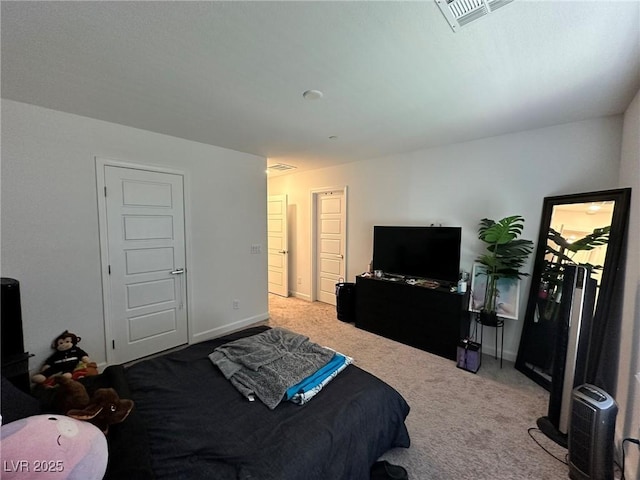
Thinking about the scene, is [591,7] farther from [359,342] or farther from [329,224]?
[329,224]

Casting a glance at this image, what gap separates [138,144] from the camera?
9.46ft

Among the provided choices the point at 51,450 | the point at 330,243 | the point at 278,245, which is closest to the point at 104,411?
the point at 51,450

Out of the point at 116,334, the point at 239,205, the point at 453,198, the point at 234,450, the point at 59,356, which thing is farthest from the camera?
the point at 239,205

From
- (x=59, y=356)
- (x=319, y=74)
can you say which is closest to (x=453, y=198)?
(x=319, y=74)

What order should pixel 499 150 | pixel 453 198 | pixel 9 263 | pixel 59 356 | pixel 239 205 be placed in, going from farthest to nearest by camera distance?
pixel 239 205, pixel 453 198, pixel 499 150, pixel 59 356, pixel 9 263

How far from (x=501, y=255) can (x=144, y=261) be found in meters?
3.85

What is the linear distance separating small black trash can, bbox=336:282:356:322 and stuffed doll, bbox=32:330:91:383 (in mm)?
2982

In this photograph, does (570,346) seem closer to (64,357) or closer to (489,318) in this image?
(489,318)

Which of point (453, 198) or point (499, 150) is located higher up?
point (499, 150)

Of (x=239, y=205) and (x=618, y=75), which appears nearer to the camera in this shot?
(x=618, y=75)

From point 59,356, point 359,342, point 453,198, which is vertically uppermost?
point 453,198

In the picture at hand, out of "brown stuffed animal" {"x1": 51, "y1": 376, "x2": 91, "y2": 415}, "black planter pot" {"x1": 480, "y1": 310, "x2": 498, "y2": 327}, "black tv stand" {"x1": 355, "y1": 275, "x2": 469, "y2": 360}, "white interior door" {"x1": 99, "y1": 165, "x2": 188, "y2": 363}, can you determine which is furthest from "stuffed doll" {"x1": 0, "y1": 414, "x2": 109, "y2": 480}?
"black planter pot" {"x1": 480, "y1": 310, "x2": 498, "y2": 327}

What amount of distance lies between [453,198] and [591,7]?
7.49ft

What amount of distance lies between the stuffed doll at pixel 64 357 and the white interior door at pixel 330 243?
3.45 m
